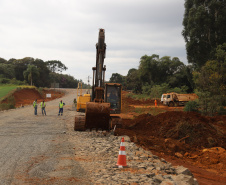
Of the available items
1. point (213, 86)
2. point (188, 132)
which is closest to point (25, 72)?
point (213, 86)

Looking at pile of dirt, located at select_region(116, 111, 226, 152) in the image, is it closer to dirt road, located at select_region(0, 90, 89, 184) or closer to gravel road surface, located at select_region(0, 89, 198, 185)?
gravel road surface, located at select_region(0, 89, 198, 185)

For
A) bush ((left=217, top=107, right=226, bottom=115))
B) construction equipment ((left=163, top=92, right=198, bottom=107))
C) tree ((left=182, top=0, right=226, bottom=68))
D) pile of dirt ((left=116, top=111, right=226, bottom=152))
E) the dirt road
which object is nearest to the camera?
the dirt road

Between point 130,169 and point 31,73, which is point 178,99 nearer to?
point 130,169

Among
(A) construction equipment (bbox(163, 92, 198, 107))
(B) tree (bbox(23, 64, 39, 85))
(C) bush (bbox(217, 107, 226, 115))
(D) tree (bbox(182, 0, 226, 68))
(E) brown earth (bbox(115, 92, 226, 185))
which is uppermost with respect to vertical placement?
(D) tree (bbox(182, 0, 226, 68))

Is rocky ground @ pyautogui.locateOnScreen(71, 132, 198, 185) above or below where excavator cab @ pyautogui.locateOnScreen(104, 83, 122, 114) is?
below

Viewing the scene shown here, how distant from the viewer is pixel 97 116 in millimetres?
12312

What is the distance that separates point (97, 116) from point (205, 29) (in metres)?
28.5

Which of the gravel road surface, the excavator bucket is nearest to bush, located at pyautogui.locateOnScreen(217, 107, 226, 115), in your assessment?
the excavator bucket

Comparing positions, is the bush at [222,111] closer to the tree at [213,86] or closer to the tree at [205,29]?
the tree at [213,86]

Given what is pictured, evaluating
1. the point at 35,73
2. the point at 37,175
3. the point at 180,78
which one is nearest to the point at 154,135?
the point at 37,175

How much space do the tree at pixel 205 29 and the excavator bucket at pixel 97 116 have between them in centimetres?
2544

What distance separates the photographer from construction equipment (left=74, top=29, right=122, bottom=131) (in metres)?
12.2

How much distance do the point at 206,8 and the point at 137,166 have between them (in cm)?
3500

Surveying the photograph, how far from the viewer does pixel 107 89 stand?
48.0ft
